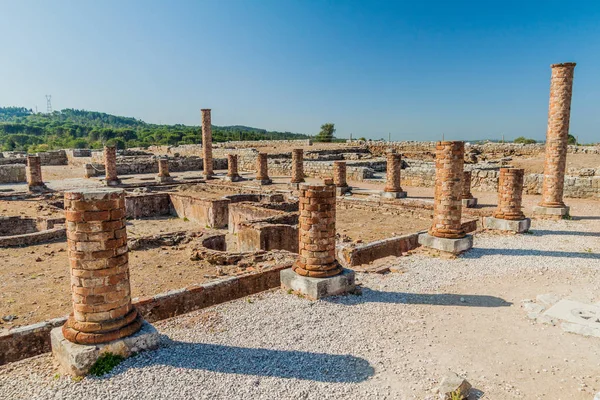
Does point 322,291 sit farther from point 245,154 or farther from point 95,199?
point 245,154

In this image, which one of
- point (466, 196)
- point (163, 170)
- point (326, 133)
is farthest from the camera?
point (326, 133)

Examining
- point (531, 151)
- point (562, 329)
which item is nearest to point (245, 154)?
point (531, 151)

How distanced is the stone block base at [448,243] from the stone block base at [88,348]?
21.4ft

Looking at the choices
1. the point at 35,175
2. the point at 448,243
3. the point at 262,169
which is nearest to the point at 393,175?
the point at 262,169

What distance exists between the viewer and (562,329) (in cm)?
572

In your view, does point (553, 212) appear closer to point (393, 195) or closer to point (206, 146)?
point (393, 195)

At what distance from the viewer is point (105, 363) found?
183 inches

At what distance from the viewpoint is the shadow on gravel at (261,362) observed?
457 cm

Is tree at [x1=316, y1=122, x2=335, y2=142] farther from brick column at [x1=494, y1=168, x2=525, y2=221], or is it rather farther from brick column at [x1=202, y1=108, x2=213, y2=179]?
brick column at [x1=494, y1=168, x2=525, y2=221]

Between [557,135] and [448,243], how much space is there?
21.5ft

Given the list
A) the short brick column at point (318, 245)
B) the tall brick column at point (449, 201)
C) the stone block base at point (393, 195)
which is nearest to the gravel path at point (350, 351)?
the short brick column at point (318, 245)

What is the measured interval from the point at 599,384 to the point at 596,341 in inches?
44.9

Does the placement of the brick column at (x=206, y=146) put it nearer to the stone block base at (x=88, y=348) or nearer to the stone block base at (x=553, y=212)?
the stone block base at (x=553, y=212)

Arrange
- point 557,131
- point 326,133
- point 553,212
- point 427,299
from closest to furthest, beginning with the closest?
point 427,299 → point 557,131 → point 553,212 → point 326,133
